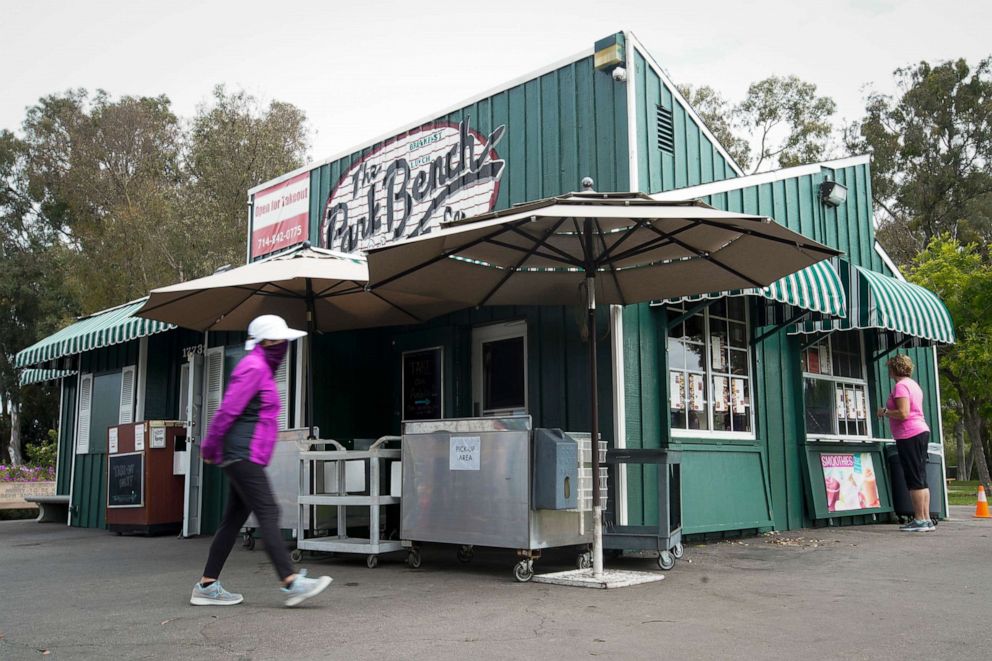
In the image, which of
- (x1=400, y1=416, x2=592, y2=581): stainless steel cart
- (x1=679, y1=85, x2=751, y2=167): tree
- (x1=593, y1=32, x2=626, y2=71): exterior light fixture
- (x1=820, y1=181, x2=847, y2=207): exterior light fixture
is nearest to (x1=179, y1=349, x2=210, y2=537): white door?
(x1=400, y1=416, x2=592, y2=581): stainless steel cart

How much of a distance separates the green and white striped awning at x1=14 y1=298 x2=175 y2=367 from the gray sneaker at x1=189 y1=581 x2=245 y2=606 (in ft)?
18.4

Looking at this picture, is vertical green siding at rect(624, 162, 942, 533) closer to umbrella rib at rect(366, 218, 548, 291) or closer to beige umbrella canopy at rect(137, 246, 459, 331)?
beige umbrella canopy at rect(137, 246, 459, 331)

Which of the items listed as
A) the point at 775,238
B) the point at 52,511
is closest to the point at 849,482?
the point at 775,238

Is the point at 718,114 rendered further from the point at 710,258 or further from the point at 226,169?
the point at 710,258

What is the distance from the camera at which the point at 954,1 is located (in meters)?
Answer: 31.9

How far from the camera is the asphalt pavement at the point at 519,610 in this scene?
4219 mm

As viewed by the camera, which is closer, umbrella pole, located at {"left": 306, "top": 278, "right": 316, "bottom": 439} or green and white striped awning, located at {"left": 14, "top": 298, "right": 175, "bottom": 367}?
umbrella pole, located at {"left": 306, "top": 278, "right": 316, "bottom": 439}

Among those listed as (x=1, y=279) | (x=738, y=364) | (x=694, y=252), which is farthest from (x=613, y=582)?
(x=1, y=279)

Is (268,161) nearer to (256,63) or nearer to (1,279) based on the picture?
(256,63)

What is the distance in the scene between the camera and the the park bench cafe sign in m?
9.90

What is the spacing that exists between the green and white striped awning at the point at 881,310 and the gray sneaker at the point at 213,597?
7.08 metres

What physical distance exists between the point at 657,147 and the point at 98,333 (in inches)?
309

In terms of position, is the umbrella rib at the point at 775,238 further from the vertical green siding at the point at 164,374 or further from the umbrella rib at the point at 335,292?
the vertical green siding at the point at 164,374

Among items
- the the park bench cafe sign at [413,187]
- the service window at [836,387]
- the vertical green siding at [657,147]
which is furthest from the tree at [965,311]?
the the park bench cafe sign at [413,187]
